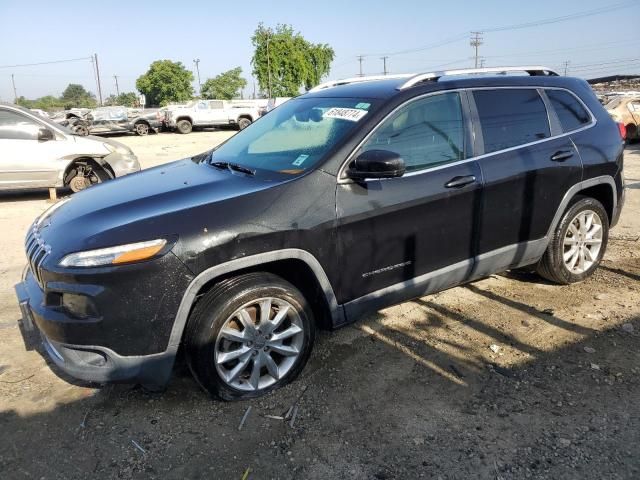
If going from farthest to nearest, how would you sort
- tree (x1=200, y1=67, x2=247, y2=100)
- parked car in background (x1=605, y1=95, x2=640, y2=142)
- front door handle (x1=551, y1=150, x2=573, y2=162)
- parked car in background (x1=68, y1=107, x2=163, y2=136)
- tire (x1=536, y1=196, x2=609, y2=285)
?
1. tree (x1=200, y1=67, x2=247, y2=100)
2. parked car in background (x1=68, y1=107, x2=163, y2=136)
3. parked car in background (x1=605, y1=95, x2=640, y2=142)
4. tire (x1=536, y1=196, x2=609, y2=285)
5. front door handle (x1=551, y1=150, x2=573, y2=162)

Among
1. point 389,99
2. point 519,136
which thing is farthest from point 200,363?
point 519,136

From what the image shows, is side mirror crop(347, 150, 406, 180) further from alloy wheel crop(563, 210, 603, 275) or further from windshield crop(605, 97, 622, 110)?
windshield crop(605, 97, 622, 110)

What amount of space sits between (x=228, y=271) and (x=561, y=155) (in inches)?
110

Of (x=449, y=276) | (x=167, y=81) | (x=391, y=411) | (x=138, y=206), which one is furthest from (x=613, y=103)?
(x=167, y=81)

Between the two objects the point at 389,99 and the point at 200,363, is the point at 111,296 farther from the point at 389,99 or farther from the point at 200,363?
the point at 389,99

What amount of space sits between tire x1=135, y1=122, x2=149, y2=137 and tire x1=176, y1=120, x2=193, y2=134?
1614mm

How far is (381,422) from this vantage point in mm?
2799

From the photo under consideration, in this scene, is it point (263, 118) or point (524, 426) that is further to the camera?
point (263, 118)

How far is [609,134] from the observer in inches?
173

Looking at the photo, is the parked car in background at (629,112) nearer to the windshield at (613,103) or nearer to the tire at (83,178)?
the windshield at (613,103)

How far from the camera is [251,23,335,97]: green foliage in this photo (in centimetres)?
4588

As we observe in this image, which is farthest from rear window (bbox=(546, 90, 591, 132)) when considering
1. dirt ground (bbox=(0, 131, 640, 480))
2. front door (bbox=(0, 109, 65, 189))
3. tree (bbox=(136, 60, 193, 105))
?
tree (bbox=(136, 60, 193, 105))

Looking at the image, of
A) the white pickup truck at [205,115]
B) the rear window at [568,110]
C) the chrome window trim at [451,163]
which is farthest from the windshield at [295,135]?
the white pickup truck at [205,115]

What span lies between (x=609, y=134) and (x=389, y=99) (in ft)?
7.43
